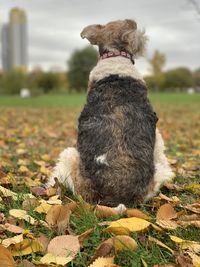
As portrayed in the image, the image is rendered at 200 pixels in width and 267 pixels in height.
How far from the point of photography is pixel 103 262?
302cm

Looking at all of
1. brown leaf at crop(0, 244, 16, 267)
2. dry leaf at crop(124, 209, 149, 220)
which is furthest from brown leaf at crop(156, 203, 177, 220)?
brown leaf at crop(0, 244, 16, 267)

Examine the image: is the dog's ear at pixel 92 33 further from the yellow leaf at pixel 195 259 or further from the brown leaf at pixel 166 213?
the yellow leaf at pixel 195 259

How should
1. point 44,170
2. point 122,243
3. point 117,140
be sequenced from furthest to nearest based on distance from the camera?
point 44,170
point 117,140
point 122,243

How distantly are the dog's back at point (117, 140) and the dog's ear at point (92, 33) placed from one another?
1.49 feet

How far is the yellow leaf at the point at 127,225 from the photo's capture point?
3.44 m

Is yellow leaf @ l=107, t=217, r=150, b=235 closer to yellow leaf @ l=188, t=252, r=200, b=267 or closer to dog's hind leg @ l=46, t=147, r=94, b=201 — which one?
yellow leaf @ l=188, t=252, r=200, b=267

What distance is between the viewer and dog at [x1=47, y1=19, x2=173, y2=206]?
160 inches

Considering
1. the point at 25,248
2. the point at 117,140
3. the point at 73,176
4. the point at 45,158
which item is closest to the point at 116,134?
the point at 117,140

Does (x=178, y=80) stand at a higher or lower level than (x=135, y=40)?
lower

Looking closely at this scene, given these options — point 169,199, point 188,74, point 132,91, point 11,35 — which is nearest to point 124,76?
point 132,91

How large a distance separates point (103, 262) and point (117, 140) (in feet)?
4.30

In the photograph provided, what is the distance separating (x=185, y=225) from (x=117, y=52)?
5.73 feet

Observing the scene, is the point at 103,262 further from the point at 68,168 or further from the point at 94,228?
the point at 68,168

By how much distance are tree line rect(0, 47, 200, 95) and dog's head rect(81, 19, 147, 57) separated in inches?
1587
